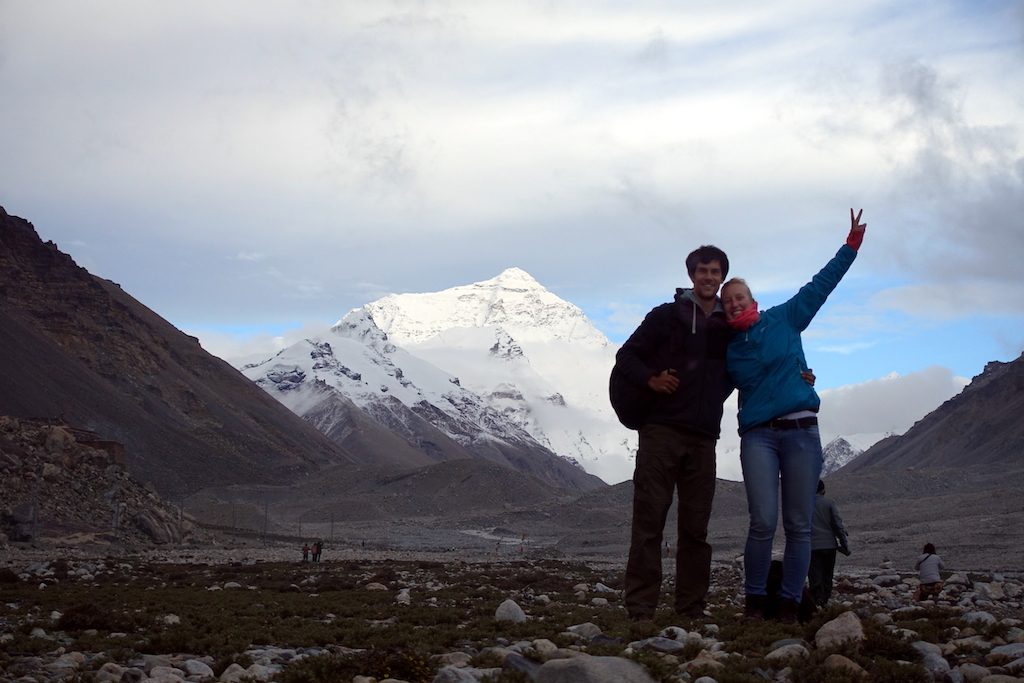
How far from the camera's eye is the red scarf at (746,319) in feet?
27.7

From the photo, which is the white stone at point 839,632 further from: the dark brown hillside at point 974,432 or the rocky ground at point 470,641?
the dark brown hillside at point 974,432

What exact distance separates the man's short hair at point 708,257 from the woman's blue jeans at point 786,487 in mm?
1387

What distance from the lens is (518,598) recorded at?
14.9 meters

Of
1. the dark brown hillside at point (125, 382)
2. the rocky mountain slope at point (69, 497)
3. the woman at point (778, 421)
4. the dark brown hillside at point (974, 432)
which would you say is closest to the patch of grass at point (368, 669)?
the woman at point (778, 421)

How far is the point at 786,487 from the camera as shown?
27.1ft

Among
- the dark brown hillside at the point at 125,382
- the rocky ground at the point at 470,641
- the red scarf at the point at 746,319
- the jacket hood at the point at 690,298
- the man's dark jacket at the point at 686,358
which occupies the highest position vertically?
the dark brown hillside at the point at 125,382

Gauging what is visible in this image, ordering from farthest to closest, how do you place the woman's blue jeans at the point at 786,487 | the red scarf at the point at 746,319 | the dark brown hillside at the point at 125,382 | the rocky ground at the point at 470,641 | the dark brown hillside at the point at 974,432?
the dark brown hillside at the point at 974,432 → the dark brown hillside at the point at 125,382 → the red scarf at the point at 746,319 → the woman's blue jeans at the point at 786,487 → the rocky ground at the point at 470,641

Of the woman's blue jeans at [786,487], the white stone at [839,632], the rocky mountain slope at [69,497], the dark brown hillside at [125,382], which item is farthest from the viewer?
the dark brown hillside at [125,382]

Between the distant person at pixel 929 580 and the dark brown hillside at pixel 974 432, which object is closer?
the distant person at pixel 929 580

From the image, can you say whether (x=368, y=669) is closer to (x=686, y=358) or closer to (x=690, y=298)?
(x=686, y=358)

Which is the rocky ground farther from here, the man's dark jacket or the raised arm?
the raised arm

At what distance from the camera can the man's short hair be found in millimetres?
8820

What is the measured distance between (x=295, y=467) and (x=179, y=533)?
79.0 m

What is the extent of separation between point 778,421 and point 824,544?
504 cm
